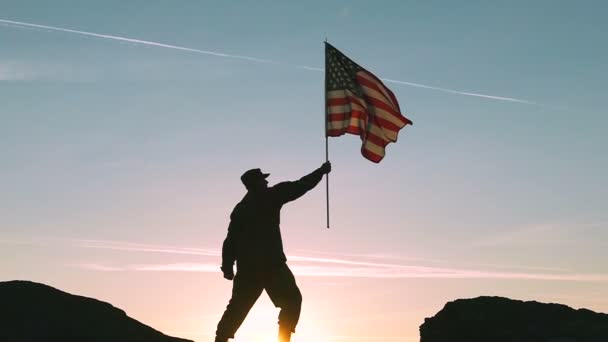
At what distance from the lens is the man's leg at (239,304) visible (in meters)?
11.1

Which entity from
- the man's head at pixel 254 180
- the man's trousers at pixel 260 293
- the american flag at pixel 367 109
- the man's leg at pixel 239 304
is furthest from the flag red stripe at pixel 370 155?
the man's leg at pixel 239 304

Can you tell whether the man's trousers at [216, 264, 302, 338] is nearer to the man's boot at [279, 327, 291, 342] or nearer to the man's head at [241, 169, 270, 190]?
the man's boot at [279, 327, 291, 342]

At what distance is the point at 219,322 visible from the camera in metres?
11.3

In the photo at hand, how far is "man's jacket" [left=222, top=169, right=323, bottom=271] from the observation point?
11078mm

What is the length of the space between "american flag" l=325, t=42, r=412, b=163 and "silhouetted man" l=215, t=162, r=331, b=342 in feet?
9.83

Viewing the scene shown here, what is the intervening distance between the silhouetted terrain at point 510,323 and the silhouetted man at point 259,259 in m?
3.82

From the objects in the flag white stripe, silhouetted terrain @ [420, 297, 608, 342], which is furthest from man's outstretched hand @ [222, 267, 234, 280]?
the flag white stripe

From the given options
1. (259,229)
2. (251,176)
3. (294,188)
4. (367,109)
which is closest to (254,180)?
(251,176)

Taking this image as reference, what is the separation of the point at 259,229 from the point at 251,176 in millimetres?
838

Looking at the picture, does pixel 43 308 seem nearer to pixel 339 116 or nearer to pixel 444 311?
pixel 339 116

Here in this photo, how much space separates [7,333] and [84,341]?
1.11 metres

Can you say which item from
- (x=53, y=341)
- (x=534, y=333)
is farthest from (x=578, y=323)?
(x=53, y=341)

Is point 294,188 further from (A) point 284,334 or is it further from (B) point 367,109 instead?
(B) point 367,109

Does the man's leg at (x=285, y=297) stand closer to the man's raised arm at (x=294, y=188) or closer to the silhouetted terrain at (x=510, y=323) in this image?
the man's raised arm at (x=294, y=188)
